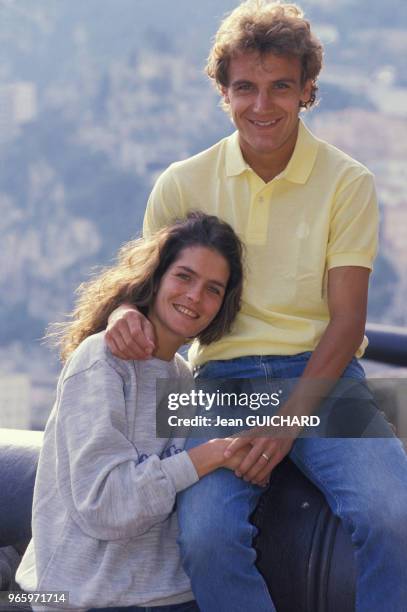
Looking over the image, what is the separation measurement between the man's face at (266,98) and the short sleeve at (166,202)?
0.58 ft

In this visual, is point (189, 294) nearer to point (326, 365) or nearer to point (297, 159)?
point (326, 365)

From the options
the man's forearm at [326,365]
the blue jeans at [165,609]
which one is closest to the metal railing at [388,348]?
the man's forearm at [326,365]

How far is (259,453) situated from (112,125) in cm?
4773

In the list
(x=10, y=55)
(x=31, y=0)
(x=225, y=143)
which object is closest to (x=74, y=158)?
(x=10, y=55)

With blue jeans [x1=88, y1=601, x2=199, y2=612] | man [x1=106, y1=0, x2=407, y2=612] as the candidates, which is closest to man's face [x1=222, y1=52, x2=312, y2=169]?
man [x1=106, y1=0, x2=407, y2=612]

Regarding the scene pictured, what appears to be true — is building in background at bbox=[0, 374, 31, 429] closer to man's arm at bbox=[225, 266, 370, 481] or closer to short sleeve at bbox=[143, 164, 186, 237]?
short sleeve at bbox=[143, 164, 186, 237]

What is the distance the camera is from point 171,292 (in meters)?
A: 1.93

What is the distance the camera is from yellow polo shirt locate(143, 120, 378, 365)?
207cm

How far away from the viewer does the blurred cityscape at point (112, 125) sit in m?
41.2

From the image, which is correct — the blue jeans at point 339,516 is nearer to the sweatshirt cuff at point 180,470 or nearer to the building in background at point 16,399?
the sweatshirt cuff at point 180,470

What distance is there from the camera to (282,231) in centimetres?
212

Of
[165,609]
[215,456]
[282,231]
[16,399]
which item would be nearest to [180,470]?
[215,456]

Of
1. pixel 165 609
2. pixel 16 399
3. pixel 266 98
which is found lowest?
pixel 16 399

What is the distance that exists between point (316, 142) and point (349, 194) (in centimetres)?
16
